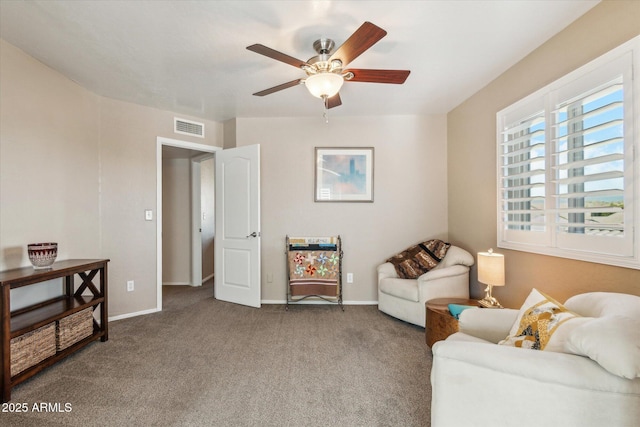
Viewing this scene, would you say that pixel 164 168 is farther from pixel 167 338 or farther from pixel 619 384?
pixel 619 384

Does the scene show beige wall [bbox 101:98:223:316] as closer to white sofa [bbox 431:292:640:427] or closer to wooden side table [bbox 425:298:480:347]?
wooden side table [bbox 425:298:480:347]

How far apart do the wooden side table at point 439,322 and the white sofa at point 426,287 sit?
29 centimetres

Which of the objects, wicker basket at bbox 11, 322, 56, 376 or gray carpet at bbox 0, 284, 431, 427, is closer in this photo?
gray carpet at bbox 0, 284, 431, 427

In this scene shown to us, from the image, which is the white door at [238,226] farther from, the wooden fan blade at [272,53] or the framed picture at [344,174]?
the wooden fan blade at [272,53]

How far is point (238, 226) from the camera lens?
11.7 ft

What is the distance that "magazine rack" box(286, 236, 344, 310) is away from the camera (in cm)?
333

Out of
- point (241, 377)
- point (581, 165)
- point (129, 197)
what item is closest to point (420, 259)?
point (581, 165)

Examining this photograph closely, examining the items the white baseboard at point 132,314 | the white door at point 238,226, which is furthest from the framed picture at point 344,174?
the white baseboard at point 132,314

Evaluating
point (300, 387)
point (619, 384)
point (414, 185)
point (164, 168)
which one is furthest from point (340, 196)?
point (164, 168)

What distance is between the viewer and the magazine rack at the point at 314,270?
3.33 m

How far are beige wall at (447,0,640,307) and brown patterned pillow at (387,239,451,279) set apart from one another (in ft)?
0.97

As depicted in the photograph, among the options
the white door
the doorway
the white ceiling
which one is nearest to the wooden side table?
the white door

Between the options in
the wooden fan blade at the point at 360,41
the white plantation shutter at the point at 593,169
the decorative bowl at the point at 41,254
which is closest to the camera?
the wooden fan blade at the point at 360,41

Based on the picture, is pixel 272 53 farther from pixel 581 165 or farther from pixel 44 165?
pixel 44 165
